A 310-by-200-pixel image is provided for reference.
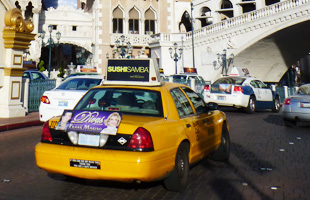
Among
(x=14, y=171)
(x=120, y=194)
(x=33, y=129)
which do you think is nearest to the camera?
(x=120, y=194)

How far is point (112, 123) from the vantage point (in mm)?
3619

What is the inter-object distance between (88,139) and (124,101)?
1.01 meters

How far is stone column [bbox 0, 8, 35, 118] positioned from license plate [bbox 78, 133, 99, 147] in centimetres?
934

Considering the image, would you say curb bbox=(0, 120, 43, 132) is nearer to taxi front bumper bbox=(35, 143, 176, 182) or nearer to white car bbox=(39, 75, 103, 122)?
white car bbox=(39, 75, 103, 122)

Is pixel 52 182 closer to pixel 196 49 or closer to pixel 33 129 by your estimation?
pixel 33 129

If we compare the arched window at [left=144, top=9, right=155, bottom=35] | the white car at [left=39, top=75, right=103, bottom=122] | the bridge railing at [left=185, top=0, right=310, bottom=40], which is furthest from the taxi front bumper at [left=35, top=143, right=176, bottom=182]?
the arched window at [left=144, top=9, right=155, bottom=35]

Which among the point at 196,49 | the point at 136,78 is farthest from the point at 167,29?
the point at 136,78

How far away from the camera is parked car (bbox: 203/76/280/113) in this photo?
546 inches

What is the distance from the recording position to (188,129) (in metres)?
4.26

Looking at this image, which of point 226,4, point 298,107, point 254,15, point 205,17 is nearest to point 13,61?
point 298,107

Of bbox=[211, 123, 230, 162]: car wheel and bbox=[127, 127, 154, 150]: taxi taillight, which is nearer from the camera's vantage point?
bbox=[127, 127, 154, 150]: taxi taillight

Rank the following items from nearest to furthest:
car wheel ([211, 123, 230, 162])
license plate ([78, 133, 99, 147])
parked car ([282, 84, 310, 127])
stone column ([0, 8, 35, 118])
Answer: license plate ([78, 133, 99, 147]) → car wheel ([211, 123, 230, 162]) → parked car ([282, 84, 310, 127]) → stone column ([0, 8, 35, 118])

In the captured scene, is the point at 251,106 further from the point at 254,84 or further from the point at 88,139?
the point at 88,139

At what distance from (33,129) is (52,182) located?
19.9 ft
